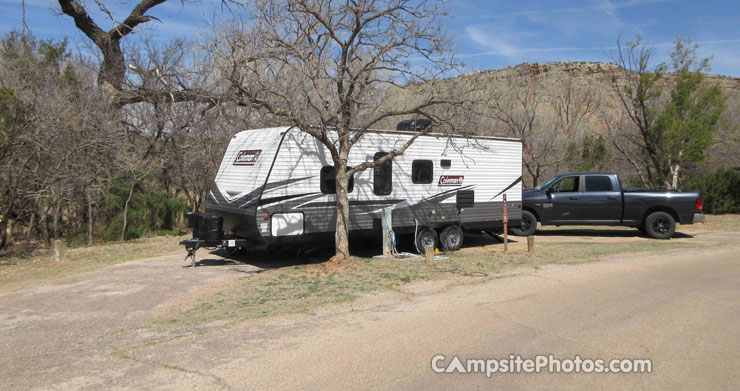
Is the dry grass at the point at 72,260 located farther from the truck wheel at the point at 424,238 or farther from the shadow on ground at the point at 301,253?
the truck wheel at the point at 424,238

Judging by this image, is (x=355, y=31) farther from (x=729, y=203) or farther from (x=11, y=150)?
(x=729, y=203)

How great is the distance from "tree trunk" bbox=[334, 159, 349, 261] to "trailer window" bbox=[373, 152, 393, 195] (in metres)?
1.09

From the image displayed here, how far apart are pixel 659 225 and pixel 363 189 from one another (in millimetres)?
9417

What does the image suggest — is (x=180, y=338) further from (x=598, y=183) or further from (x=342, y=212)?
(x=598, y=183)

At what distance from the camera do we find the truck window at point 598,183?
15.3 m

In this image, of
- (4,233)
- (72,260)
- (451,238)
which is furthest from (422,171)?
(4,233)

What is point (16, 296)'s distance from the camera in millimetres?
7754

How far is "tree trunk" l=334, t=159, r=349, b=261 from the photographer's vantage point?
32.1 ft

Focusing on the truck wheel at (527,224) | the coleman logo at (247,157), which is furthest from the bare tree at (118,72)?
the truck wheel at (527,224)

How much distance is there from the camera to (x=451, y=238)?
12.4m

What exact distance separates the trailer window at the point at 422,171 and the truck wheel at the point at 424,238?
3.66 ft

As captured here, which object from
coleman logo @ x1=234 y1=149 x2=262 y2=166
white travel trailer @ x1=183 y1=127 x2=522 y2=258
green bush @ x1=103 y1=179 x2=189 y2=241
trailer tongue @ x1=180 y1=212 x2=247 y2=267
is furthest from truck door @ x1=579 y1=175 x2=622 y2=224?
green bush @ x1=103 y1=179 x2=189 y2=241

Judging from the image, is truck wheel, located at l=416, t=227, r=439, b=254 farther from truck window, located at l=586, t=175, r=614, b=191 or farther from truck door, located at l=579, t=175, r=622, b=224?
truck window, located at l=586, t=175, r=614, b=191

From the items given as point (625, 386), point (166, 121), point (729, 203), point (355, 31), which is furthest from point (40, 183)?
point (729, 203)
